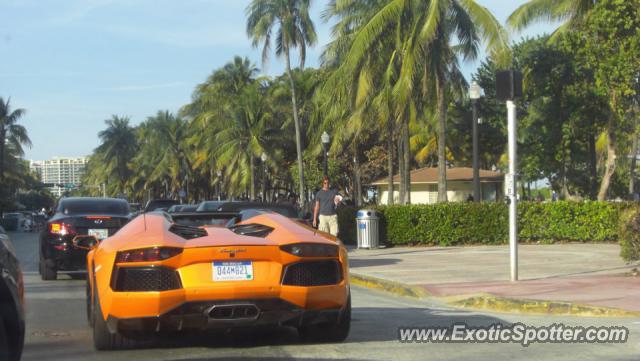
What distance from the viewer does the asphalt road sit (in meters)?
7.11

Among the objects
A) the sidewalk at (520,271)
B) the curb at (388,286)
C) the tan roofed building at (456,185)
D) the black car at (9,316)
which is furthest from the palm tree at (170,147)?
the black car at (9,316)

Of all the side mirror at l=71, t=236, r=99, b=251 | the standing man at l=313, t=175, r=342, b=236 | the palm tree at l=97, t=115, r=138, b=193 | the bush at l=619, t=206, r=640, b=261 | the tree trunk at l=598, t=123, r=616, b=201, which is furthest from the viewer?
the palm tree at l=97, t=115, r=138, b=193

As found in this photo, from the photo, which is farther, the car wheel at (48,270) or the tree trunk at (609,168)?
the tree trunk at (609,168)

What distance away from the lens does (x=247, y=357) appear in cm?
704

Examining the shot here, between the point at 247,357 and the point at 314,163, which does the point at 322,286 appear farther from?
the point at 314,163

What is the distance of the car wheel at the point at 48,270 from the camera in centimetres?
1536

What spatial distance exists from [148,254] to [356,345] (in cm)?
206

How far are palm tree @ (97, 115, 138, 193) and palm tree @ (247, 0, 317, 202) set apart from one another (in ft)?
241

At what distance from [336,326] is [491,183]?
45268mm

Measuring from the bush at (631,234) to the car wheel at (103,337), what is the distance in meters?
8.79

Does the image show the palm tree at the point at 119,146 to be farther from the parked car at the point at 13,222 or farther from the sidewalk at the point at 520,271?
the sidewalk at the point at 520,271

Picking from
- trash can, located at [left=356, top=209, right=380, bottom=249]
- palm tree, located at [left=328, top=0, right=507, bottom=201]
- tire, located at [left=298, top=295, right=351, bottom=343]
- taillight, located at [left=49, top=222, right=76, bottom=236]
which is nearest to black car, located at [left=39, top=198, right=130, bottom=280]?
taillight, located at [left=49, top=222, right=76, bottom=236]

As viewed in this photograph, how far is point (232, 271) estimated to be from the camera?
22.3 feet

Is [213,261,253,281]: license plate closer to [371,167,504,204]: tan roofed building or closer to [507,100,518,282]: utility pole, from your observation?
[507,100,518,282]: utility pole
